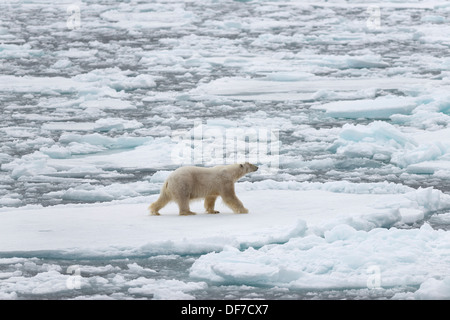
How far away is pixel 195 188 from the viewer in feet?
20.7

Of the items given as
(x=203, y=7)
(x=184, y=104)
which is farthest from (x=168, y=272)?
(x=203, y=7)

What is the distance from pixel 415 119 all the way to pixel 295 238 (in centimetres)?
587

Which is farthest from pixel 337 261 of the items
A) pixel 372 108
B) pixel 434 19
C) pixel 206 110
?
pixel 434 19

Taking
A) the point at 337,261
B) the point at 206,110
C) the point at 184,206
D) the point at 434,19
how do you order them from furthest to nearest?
the point at 434,19
the point at 206,110
the point at 184,206
the point at 337,261

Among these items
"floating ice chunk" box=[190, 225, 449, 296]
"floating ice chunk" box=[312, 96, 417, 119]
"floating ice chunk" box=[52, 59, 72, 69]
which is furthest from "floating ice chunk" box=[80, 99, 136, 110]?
"floating ice chunk" box=[190, 225, 449, 296]

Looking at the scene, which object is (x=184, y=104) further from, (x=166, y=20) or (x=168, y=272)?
(x=166, y=20)

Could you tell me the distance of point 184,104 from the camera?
41.7 ft

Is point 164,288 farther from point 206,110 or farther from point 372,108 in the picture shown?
point 206,110

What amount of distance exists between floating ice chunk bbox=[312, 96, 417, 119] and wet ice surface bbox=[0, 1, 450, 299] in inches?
0.8

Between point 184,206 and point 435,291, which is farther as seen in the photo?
point 184,206

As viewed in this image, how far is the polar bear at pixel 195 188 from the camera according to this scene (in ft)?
20.6

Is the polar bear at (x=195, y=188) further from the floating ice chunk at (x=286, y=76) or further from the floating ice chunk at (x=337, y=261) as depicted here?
the floating ice chunk at (x=286, y=76)

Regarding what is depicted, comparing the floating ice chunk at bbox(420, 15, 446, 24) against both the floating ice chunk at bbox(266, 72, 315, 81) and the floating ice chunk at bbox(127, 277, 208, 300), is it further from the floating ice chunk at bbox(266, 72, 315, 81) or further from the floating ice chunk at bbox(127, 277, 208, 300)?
the floating ice chunk at bbox(127, 277, 208, 300)

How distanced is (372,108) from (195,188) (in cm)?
578
